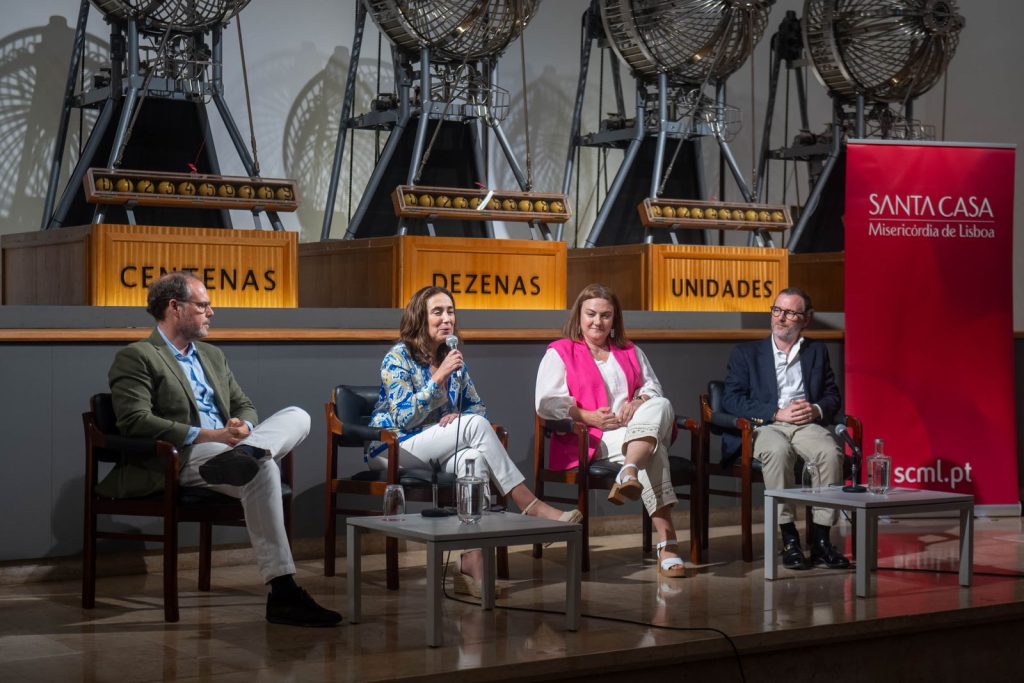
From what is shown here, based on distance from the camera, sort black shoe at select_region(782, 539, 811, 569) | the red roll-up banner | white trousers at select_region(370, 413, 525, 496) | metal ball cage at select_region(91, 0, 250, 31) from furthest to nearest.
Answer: metal ball cage at select_region(91, 0, 250, 31)
the red roll-up banner
black shoe at select_region(782, 539, 811, 569)
white trousers at select_region(370, 413, 525, 496)

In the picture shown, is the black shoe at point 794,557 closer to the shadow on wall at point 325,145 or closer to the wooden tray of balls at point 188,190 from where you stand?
the wooden tray of balls at point 188,190

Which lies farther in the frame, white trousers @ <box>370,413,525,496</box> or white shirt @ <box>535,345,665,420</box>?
white shirt @ <box>535,345,665,420</box>

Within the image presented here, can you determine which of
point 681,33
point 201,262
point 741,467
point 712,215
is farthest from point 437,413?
point 681,33

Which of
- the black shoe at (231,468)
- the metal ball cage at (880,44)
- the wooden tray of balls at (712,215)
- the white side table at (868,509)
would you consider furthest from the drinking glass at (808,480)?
the metal ball cage at (880,44)

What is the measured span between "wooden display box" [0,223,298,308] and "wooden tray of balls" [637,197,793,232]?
193 cm

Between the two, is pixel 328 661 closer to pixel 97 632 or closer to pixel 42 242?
pixel 97 632

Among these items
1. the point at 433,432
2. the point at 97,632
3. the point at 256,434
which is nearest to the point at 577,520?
the point at 433,432

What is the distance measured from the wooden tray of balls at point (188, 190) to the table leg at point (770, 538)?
261cm

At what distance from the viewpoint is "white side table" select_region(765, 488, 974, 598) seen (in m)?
4.25

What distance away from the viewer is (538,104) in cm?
799

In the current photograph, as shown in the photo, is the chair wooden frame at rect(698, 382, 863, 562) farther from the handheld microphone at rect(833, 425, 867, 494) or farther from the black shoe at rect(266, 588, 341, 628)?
the black shoe at rect(266, 588, 341, 628)

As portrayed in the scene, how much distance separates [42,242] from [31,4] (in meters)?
1.36

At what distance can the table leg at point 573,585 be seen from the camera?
3.74 meters

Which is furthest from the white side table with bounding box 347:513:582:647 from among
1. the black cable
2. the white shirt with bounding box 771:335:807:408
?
the white shirt with bounding box 771:335:807:408
